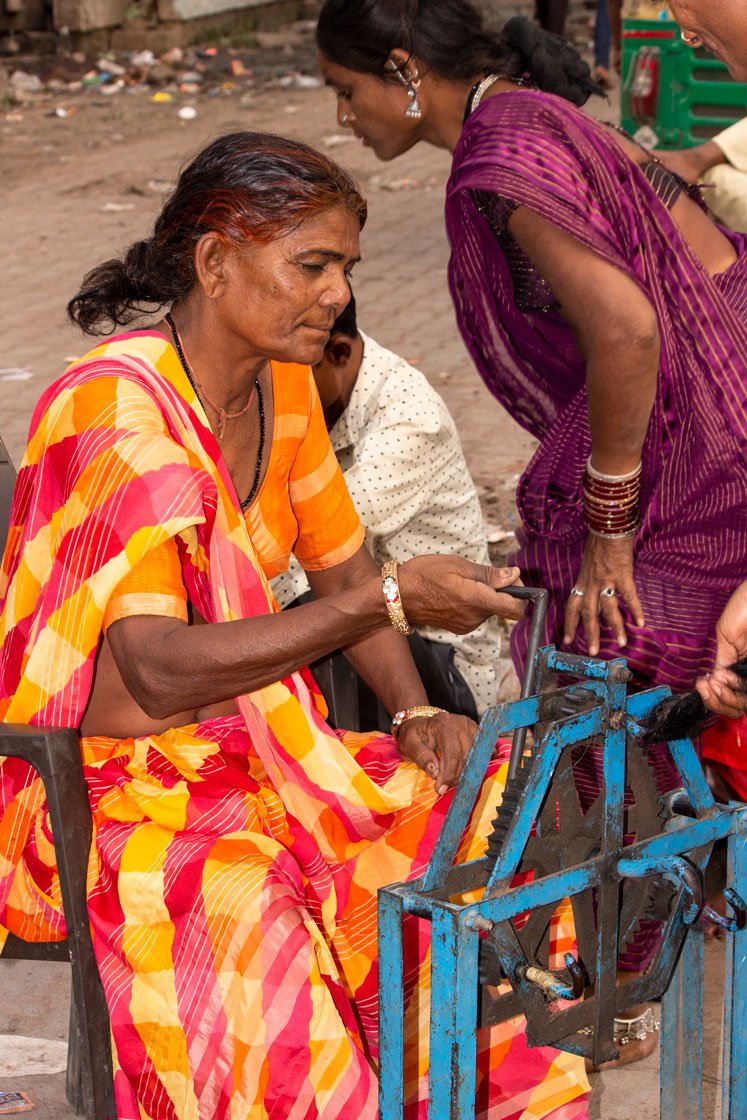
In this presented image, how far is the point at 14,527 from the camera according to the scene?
2354mm

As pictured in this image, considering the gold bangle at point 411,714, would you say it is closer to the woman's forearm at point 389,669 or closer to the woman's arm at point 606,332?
the woman's forearm at point 389,669

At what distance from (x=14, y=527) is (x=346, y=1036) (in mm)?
933

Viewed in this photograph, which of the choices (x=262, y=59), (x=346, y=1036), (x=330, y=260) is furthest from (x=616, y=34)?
(x=346, y=1036)

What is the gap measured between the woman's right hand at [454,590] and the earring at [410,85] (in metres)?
1.17

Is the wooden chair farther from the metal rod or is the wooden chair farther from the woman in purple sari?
the woman in purple sari

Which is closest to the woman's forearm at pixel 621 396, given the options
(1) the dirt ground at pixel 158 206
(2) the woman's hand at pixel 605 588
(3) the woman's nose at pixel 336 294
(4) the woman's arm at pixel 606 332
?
(4) the woman's arm at pixel 606 332

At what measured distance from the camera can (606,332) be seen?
2.44m

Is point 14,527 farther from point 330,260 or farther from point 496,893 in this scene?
point 496,893

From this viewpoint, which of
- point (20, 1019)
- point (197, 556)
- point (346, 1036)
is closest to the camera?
point (346, 1036)

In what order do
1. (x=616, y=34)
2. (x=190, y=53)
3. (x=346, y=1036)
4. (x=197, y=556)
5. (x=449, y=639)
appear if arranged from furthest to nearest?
1. (x=190, y=53)
2. (x=616, y=34)
3. (x=449, y=639)
4. (x=197, y=556)
5. (x=346, y=1036)

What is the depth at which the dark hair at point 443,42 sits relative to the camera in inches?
111

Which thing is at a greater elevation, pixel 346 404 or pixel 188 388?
pixel 188 388

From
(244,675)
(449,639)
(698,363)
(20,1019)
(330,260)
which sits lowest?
(20,1019)

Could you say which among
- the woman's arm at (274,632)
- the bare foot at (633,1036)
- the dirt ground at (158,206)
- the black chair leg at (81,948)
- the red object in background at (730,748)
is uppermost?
the woman's arm at (274,632)
